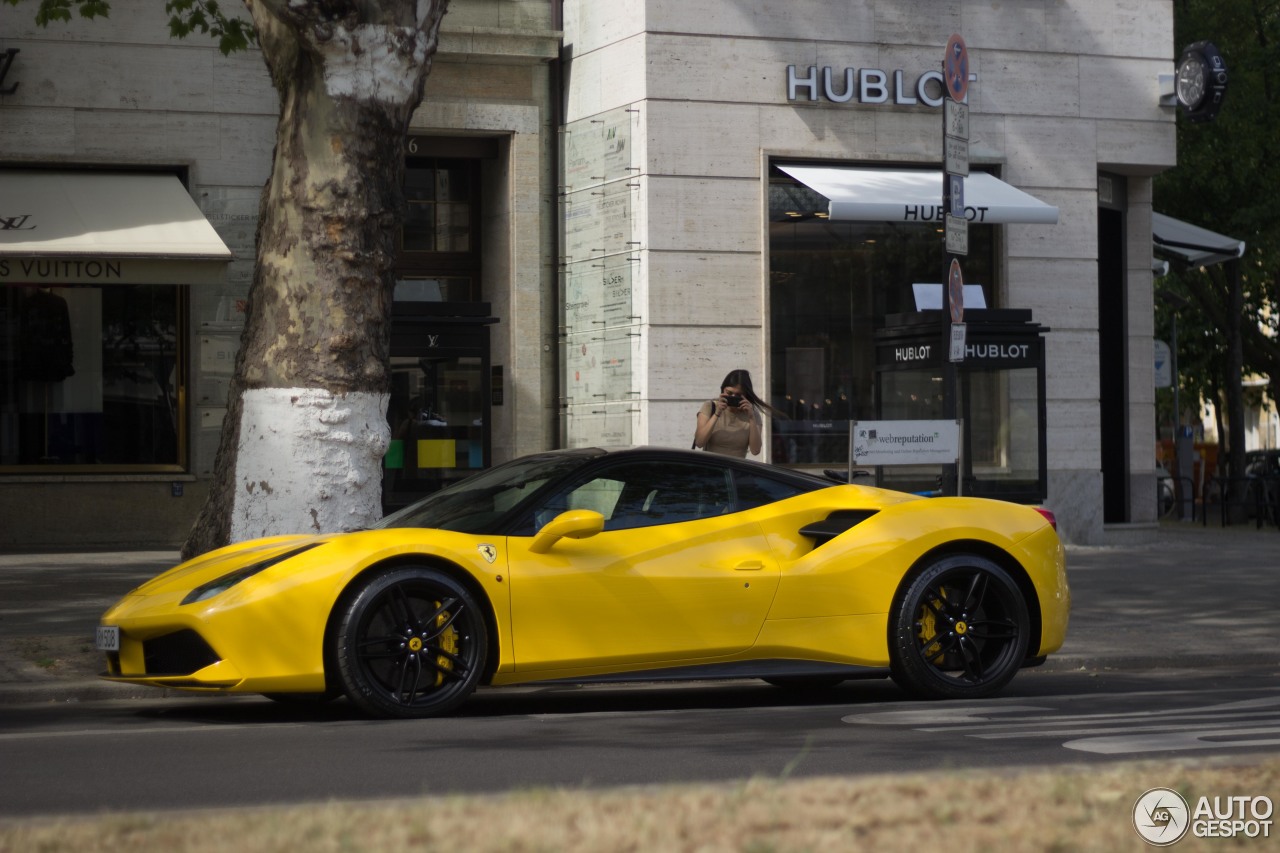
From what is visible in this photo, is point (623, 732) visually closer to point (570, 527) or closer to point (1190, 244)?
point (570, 527)

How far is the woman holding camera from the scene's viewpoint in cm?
1369

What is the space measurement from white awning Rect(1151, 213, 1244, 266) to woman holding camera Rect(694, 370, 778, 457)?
11490 millimetres

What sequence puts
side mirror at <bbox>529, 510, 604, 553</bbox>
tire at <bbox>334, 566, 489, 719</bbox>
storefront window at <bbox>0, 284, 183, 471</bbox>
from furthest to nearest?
storefront window at <bbox>0, 284, 183, 471</bbox>, side mirror at <bbox>529, 510, 604, 553</bbox>, tire at <bbox>334, 566, 489, 719</bbox>

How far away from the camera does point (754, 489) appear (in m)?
8.92

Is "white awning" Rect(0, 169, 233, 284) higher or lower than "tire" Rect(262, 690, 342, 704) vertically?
higher

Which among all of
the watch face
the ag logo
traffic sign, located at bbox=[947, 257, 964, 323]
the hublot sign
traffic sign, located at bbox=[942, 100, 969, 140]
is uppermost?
the watch face

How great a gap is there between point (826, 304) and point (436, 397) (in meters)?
4.20

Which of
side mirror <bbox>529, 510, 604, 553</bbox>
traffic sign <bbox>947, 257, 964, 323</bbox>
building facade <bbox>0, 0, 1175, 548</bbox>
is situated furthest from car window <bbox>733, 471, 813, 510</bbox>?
building facade <bbox>0, 0, 1175, 548</bbox>

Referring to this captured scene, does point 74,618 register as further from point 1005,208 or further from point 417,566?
point 1005,208

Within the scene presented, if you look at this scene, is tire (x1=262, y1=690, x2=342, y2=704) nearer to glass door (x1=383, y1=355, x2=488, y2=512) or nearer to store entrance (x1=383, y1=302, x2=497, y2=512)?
store entrance (x1=383, y1=302, x2=497, y2=512)

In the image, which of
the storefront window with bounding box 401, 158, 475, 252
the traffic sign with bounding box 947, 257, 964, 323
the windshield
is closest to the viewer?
the windshield

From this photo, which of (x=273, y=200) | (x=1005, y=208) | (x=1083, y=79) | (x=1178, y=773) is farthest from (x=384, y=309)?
(x=1083, y=79)

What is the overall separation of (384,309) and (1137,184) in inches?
514

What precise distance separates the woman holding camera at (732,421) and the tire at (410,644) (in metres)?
5.71
